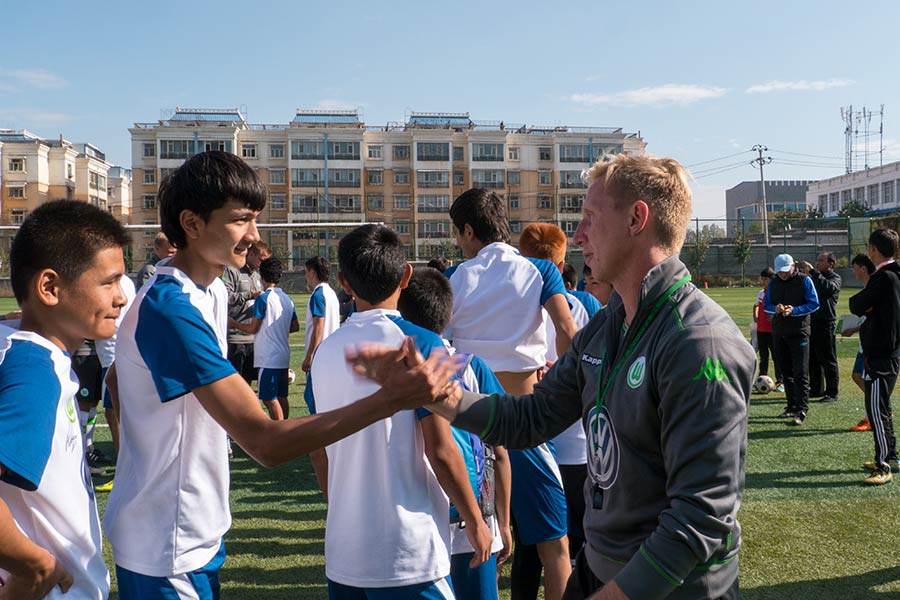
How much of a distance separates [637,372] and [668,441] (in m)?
0.21

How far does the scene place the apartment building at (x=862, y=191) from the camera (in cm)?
9050

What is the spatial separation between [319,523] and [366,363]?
4.07 metres

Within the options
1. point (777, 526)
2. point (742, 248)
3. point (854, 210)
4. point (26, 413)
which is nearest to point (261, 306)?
point (777, 526)

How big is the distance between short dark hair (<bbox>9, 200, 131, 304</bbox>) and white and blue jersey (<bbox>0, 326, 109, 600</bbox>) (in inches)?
8.3

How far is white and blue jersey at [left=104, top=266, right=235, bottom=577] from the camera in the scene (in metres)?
2.10

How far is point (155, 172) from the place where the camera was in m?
77.1

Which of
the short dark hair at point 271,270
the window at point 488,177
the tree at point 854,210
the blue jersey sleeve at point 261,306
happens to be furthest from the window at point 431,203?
the blue jersey sleeve at point 261,306

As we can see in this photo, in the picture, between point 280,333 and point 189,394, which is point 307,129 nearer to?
point 280,333

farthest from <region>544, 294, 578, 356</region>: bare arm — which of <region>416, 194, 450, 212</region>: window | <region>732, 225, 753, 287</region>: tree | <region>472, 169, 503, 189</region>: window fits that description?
<region>472, 169, 503, 189</region>: window

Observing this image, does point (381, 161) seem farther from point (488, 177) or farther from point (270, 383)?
point (270, 383)

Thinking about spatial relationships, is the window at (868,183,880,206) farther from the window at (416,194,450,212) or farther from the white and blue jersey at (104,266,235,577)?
the white and blue jersey at (104,266,235,577)

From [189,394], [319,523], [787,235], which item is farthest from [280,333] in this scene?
[787,235]

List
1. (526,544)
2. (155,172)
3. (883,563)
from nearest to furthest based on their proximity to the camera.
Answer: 1. (526,544)
2. (883,563)
3. (155,172)

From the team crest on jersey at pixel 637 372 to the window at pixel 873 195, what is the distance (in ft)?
355
